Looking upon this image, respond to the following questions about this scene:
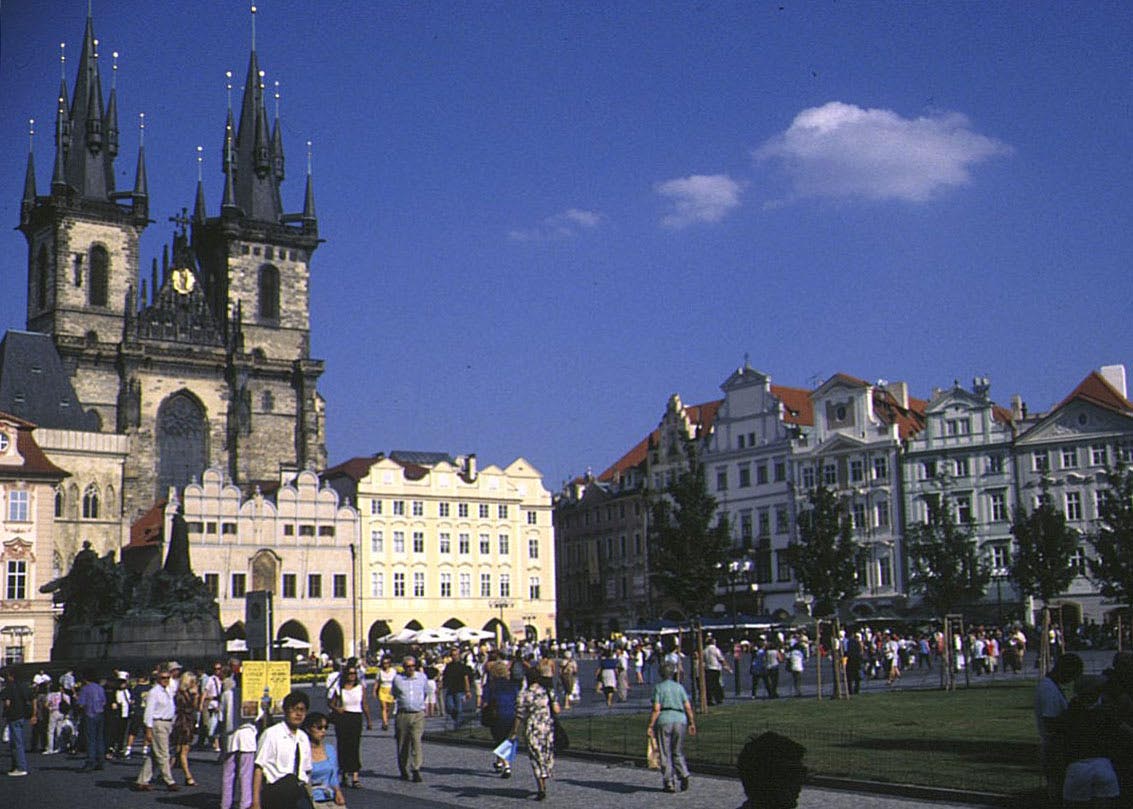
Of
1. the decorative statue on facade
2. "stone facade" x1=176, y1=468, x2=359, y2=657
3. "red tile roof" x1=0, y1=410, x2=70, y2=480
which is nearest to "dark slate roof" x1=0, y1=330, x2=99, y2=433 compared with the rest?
"stone facade" x1=176, y1=468, x2=359, y2=657

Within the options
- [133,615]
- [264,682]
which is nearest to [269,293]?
[133,615]

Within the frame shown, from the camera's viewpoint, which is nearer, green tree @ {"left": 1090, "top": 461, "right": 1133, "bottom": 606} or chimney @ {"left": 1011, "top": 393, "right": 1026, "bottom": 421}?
green tree @ {"left": 1090, "top": 461, "right": 1133, "bottom": 606}

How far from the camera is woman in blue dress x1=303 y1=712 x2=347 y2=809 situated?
1089 centimetres

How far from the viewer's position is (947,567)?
165ft

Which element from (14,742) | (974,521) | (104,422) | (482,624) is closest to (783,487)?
(974,521)

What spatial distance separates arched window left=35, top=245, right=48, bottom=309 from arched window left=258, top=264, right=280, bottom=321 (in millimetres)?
12064

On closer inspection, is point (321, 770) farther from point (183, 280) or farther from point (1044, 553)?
point (183, 280)

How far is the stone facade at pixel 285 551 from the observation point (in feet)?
237

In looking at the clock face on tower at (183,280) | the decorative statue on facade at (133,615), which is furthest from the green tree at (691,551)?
the clock face on tower at (183,280)

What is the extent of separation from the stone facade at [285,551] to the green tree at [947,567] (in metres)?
30.4

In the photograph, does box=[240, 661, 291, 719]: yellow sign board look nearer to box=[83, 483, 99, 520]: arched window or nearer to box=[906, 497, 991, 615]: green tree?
box=[906, 497, 991, 615]: green tree

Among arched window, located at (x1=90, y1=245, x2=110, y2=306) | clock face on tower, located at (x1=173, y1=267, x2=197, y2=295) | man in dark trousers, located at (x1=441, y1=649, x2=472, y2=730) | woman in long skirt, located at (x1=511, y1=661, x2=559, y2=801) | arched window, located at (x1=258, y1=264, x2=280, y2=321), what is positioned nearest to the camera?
woman in long skirt, located at (x1=511, y1=661, x2=559, y2=801)

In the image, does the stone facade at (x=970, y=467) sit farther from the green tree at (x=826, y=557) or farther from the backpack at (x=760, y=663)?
the backpack at (x=760, y=663)

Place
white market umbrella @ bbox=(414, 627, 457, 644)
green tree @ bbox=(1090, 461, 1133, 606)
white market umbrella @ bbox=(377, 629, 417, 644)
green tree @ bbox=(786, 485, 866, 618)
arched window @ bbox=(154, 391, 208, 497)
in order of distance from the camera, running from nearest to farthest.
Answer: green tree @ bbox=(786, 485, 866, 618) → green tree @ bbox=(1090, 461, 1133, 606) → white market umbrella @ bbox=(414, 627, 457, 644) → white market umbrella @ bbox=(377, 629, 417, 644) → arched window @ bbox=(154, 391, 208, 497)
